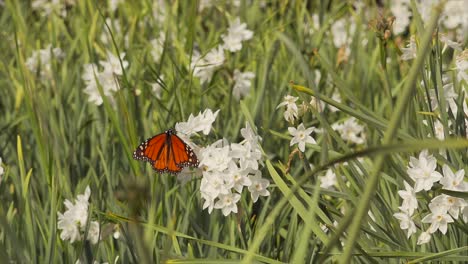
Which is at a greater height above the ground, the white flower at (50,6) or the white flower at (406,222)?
the white flower at (50,6)

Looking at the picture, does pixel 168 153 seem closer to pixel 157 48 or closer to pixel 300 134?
pixel 300 134

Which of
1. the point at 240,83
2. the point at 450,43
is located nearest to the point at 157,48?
the point at 240,83

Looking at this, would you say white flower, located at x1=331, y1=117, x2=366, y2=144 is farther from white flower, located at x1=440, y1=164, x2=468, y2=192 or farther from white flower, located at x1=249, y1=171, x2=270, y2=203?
white flower, located at x1=440, y1=164, x2=468, y2=192

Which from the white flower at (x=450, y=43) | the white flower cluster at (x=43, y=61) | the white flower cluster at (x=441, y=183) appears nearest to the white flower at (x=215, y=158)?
the white flower cluster at (x=441, y=183)

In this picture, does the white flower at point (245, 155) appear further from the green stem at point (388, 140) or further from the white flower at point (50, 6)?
the white flower at point (50, 6)

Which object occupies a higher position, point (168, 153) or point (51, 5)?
point (51, 5)

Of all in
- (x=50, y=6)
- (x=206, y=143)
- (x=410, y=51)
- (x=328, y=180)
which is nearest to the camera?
(x=206, y=143)
